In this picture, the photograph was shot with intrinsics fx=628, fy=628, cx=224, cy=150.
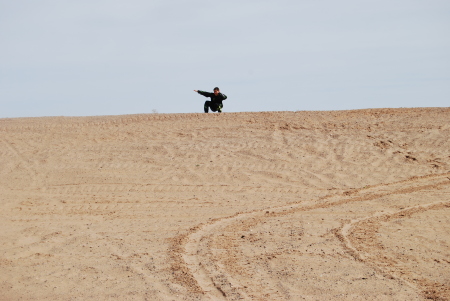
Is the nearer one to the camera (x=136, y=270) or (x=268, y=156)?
(x=136, y=270)

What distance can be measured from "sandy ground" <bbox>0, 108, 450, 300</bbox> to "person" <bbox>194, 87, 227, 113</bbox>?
83 cm

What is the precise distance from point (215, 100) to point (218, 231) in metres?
10.5

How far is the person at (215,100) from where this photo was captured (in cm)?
1859

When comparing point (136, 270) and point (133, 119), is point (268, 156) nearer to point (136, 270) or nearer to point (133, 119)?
point (133, 119)

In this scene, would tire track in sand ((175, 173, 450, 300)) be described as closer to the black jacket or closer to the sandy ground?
the sandy ground

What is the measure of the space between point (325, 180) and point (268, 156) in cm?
198

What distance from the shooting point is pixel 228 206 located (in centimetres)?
→ 1088

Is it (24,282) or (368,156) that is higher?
(368,156)

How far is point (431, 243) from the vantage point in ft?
26.6

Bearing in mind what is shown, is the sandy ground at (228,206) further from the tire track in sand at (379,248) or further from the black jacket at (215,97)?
the black jacket at (215,97)

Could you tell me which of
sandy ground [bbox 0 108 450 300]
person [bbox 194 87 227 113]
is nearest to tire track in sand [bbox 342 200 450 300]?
sandy ground [bbox 0 108 450 300]

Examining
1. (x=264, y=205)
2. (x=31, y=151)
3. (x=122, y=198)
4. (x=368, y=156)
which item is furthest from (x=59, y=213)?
(x=368, y=156)

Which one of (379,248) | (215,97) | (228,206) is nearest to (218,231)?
(228,206)

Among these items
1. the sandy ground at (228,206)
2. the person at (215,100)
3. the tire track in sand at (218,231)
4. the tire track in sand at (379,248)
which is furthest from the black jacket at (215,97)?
the tire track in sand at (379,248)
